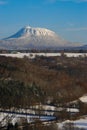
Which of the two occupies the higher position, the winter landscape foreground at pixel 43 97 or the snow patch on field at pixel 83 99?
the winter landscape foreground at pixel 43 97

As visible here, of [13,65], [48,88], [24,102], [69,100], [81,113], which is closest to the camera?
[81,113]

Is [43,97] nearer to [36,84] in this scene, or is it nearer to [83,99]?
[83,99]

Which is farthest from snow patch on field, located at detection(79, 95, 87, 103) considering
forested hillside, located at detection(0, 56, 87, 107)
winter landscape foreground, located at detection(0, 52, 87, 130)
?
forested hillside, located at detection(0, 56, 87, 107)

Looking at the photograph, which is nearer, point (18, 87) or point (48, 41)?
point (18, 87)

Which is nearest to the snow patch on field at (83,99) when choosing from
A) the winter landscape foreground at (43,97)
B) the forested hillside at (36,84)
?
the winter landscape foreground at (43,97)

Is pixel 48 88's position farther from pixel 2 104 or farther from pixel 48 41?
pixel 48 41

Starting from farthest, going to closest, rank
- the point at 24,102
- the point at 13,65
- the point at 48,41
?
the point at 48,41
the point at 13,65
the point at 24,102

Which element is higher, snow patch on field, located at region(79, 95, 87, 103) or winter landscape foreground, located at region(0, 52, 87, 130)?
winter landscape foreground, located at region(0, 52, 87, 130)

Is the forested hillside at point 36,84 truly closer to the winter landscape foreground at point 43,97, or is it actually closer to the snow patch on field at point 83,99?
the winter landscape foreground at point 43,97

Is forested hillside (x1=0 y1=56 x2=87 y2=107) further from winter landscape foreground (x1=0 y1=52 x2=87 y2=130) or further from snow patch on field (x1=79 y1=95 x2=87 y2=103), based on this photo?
snow patch on field (x1=79 y1=95 x2=87 y2=103)

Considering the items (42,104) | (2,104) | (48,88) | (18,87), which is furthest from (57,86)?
(2,104)

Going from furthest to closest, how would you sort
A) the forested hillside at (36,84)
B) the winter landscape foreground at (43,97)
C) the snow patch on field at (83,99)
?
the snow patch on field at (83,99) < the forested hillside at (36,84) < the winter landscape foreground at (43,97)
